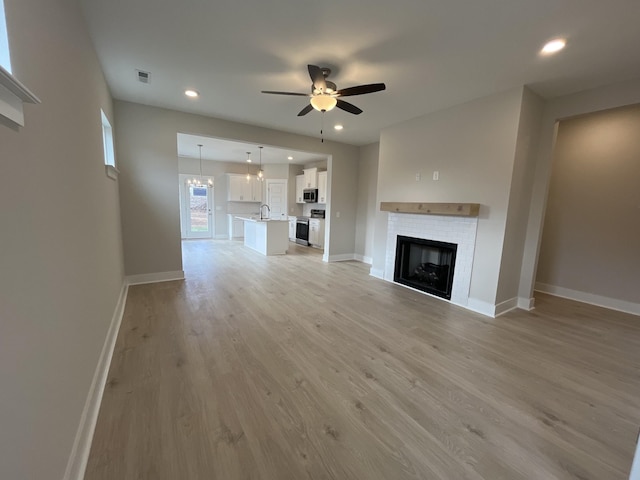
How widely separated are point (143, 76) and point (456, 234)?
4.50 m

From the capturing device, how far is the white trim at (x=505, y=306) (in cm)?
342

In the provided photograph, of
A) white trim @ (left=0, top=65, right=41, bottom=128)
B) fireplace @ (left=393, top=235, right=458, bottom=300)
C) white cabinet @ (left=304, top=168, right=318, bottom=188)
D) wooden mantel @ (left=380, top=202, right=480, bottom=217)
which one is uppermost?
white cabinet @ (left=304, top=168, right=318, bottom=188)

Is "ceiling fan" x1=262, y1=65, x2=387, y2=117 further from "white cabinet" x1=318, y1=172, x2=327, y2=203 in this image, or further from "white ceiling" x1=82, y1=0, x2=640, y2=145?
"white cabinet" x1=318, y1=172, x2=327, y2=203

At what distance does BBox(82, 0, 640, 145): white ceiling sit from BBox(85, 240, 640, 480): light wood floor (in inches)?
110

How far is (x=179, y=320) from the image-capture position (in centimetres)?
296

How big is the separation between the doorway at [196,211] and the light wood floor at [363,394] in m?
5.84

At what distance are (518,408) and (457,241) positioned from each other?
234 centimetres

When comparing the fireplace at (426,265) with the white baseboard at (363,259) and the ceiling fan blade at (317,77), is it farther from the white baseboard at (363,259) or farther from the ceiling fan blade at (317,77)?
the ceiling fan blade at (317,77)

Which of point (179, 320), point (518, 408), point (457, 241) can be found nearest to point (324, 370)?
point (518, 408)

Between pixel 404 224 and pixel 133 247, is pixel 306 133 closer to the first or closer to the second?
pixel 404 224

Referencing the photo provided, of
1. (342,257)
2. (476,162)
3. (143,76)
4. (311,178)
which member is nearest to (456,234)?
(476,162)

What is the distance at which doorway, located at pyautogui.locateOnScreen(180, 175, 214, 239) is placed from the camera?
28.6 ft

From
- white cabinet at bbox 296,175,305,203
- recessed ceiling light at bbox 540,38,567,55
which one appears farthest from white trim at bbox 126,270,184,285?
recessed ceiling light at bbox 540,38,567,55

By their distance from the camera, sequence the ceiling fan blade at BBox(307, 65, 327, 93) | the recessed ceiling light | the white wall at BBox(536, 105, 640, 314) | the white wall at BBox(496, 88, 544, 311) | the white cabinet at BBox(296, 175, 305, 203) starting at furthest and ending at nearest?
the white cabinet at BBox(296, 175, 305, 203)
the white wall at BBox(536, 105, 640, 314)
the white wall at BBox(496, 88, 544, 311)
the ceiling fan blade at BBox(307, 65, 327, 93)
the recessed ceiling light
